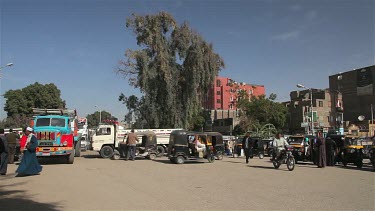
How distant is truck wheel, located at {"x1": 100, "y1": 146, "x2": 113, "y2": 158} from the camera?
27.4m

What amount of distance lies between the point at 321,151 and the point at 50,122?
591 inches

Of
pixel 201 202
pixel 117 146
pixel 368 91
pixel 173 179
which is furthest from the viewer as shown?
pixel 368 91

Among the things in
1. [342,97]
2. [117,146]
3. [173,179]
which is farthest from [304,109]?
[173,179]

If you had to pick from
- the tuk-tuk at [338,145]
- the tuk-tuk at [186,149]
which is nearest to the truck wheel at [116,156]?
the tuk-tuk at [186,149]

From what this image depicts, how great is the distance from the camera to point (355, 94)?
3258 inches

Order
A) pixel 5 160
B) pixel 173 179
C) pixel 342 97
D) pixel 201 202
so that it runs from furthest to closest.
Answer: pixel 342 97, pixel 5 160, pixel 173 179, pixel 201 202

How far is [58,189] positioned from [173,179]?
4210 millimetres

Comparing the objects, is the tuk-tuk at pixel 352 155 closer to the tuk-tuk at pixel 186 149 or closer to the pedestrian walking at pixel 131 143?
the tuk-tuk at pixel 186 149

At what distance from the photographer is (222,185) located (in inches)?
468

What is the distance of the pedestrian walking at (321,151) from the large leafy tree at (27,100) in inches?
2433

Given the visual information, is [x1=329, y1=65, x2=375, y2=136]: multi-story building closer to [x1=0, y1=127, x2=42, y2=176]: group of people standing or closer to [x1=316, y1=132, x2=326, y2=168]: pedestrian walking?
[x1=316, y1=132, x2=326, y2=168]: pedestrian walking

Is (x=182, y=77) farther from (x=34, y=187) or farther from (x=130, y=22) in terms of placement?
(x=34, y=187)

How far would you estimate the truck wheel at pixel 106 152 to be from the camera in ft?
89.9

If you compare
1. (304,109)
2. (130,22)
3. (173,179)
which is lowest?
(173,179)
